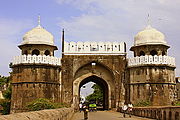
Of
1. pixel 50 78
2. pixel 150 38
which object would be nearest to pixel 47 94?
pixel 50 78

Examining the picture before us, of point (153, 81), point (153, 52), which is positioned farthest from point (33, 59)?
point (153, 52)

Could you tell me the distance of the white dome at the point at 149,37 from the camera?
22.4 meters

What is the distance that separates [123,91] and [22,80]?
27.8ft

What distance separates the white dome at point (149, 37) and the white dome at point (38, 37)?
24.5ft

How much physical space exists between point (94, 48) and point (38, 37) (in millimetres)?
4824

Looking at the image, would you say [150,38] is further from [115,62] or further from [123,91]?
[123,91]

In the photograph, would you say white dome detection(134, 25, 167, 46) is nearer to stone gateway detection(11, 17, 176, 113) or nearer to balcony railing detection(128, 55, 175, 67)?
stone gateway detection(11, 17, 176, 113)

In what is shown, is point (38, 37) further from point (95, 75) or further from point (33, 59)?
point (95, 75)

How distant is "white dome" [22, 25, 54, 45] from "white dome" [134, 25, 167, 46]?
745 cm

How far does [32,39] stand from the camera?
22375mm

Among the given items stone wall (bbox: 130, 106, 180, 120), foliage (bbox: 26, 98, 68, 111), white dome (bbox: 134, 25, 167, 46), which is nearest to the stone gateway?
white dome (bbox: 134, 25, 167, 46)

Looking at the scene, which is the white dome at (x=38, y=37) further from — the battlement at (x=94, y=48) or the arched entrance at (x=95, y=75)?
the arched entrance at (x=95, y=75)

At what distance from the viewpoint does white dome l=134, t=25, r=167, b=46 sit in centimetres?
2241

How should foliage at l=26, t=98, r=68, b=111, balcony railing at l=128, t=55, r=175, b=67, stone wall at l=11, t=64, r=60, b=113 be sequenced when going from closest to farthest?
foliage at l=26, t=98, r=68, b=111 → stone wall at l=11, t=64, r=60, b=113 → balcony railing at l=128, t=55, r=175, b=67
